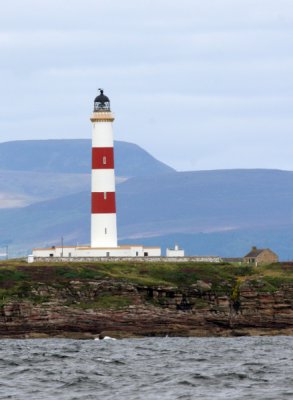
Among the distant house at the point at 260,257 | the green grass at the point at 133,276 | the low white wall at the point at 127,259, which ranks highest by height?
the distant house at the point at 260,257

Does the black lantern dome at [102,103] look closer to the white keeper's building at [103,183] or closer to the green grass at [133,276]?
the white keeper's building at [103,183]

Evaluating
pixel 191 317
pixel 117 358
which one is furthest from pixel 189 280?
pixel 117 358

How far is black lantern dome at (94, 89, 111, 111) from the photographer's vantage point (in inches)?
5625

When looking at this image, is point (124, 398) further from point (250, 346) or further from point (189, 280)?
point (189, 280)

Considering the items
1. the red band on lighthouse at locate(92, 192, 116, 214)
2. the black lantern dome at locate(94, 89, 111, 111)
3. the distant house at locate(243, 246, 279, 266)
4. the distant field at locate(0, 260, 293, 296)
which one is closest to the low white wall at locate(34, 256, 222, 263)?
the distant field at locate(0, 260, 293, 296)

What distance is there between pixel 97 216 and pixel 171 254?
12490mm

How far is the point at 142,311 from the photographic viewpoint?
125375 mm

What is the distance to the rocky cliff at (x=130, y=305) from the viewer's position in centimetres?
12250

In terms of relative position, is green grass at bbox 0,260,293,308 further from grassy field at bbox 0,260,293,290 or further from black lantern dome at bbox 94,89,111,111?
black lantern dome at bbox 94,89,111,111

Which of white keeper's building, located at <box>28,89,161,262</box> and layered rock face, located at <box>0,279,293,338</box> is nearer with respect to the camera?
layered rock face, located at <box>0,279,293,338</box>

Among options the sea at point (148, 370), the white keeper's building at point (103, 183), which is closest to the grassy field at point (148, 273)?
the white keeper's building at point (103, 183)

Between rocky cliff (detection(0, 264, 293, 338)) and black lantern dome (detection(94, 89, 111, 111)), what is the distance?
17.8 meters

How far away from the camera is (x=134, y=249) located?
147125 millimetres

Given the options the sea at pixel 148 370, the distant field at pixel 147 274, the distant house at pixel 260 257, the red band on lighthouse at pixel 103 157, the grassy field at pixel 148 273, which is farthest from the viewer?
the distant house at pixel 260 257
